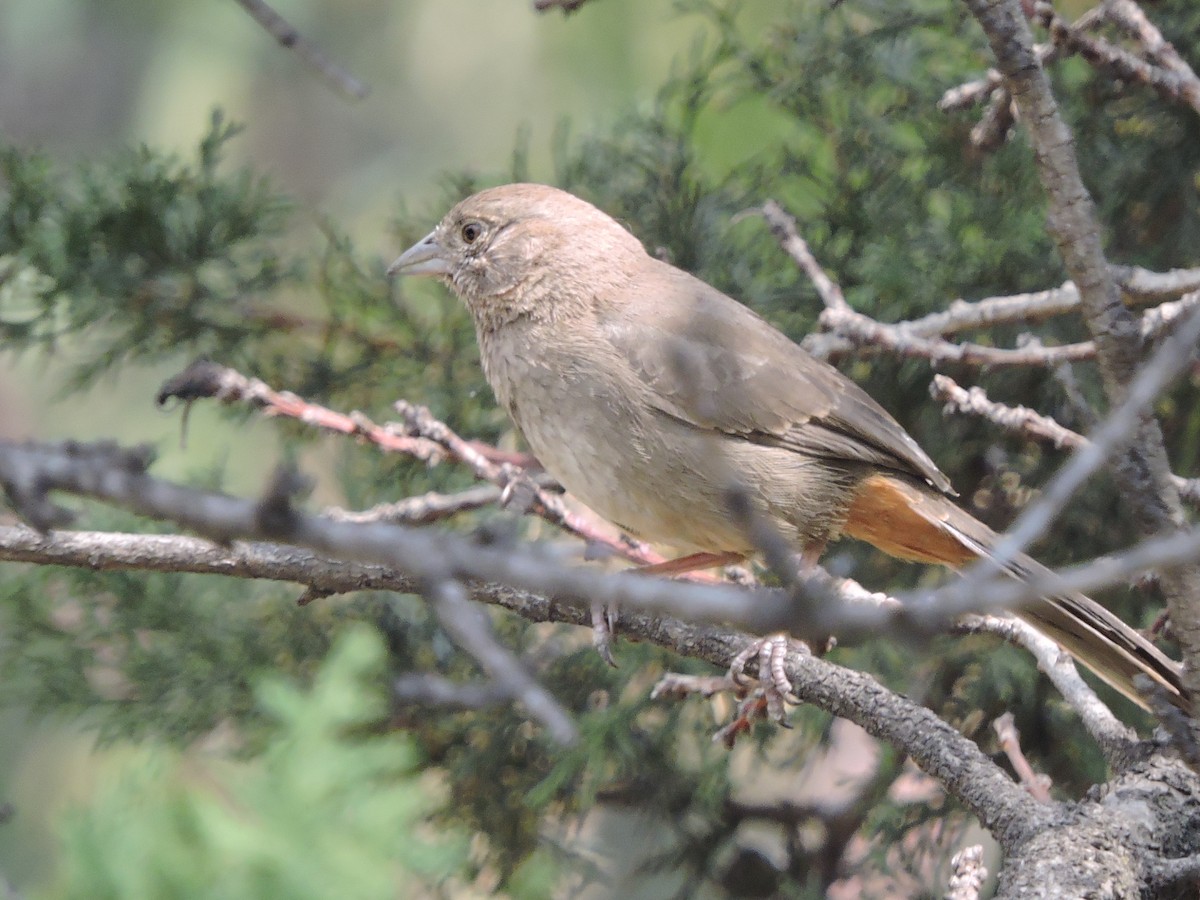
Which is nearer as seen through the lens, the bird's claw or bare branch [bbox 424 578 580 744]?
bare branch [bbox 424 578 580 744]

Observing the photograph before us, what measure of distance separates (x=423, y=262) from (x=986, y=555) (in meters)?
1.99

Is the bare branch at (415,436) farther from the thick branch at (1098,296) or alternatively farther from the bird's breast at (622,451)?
the thick branch at (1098,296)

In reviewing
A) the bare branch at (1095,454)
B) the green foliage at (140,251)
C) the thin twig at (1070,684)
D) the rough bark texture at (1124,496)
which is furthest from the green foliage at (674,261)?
the bare branch at (1095,454)

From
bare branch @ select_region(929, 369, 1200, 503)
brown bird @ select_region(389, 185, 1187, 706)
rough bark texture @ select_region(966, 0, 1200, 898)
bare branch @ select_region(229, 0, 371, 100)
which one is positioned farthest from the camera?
brown bird @ select_region(389, 185, 1187, 706)

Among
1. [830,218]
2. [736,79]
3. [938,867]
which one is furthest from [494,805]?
[736,79]

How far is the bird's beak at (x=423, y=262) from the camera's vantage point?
170 inches

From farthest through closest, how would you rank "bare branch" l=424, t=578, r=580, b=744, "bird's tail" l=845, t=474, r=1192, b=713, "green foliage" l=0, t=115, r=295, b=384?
1. "green foliage" l=0, t=115, r=295, b=384
2. "bird's tail" l=845, t=474, r=1192, b=713
3. "bare branch" l=424, t=578, r=580, b=744

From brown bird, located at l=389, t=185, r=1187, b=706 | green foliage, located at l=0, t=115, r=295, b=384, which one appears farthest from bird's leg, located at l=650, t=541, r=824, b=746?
green foliage, located at l=0, t=115, r=295, b=384

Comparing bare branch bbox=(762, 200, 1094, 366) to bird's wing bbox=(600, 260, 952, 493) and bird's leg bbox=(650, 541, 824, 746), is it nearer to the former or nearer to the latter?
bird's wing bbox=(600, 260, 952, 493)

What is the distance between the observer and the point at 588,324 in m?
4.02

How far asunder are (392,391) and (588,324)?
2.56 ft

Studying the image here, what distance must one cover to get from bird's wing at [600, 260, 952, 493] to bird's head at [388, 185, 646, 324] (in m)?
0.26

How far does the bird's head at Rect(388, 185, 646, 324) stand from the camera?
4.16 m

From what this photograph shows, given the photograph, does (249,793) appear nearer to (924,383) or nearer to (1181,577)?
(1181,577)
